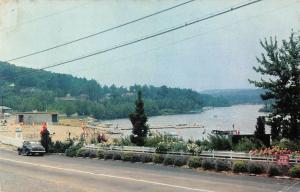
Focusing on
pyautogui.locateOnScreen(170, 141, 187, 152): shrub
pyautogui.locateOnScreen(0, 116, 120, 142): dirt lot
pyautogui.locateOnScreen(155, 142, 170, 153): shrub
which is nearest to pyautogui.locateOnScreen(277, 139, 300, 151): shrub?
pyautogui.locateOnScreen(170, 141, 187, 152): shrub

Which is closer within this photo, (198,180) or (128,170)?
(198,180)

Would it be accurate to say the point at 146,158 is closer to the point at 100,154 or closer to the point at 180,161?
the point at 180,161

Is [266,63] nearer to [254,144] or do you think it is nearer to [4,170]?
[254,144]

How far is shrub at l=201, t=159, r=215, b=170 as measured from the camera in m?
30.4

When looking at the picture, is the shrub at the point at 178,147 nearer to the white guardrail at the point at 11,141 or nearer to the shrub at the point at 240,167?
the shrub at the point at 240,167

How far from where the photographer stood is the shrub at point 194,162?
31641mm

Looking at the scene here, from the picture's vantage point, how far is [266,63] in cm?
3588

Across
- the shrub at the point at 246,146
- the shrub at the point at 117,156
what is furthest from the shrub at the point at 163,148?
the shrub at the point at 246,146

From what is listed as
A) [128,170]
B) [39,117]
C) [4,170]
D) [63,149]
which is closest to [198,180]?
[128,170]

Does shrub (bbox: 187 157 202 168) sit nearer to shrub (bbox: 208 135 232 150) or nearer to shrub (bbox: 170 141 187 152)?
shrub (bbox: 170 141 187 152)

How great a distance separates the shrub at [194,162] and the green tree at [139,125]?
1039 centimetres

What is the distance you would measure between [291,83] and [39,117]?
100 metres

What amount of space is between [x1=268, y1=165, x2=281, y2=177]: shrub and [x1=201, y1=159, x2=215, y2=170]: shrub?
453 cm

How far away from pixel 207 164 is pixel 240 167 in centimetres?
289
